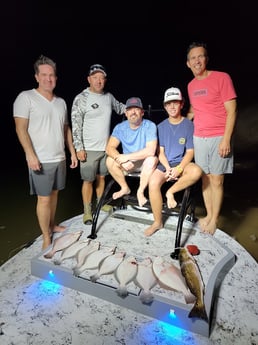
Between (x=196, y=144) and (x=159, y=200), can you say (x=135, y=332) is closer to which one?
(x=159, y=200)

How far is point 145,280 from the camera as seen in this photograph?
1.90 metres

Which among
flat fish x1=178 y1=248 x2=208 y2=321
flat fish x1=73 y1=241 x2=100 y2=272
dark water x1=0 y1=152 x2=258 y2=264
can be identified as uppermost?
flat fish x1=178 y1=248 x2=208 y2=321

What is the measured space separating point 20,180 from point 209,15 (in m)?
6.86

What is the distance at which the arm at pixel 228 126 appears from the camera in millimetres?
2377

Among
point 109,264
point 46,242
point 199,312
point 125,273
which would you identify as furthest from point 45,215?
point 199,312

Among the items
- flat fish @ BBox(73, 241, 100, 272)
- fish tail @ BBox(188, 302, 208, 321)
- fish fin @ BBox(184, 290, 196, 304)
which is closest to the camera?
→ fish tail @ BBox(188, 302, 208, 321)

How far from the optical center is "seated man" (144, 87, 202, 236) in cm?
251

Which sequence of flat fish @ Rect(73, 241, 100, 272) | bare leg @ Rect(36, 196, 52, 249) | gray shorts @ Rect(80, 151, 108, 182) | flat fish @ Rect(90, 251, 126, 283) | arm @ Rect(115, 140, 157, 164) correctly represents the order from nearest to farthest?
flat fish @ Rect(90, 251, 126, 283)
flat fish @ Rect(73, 241, 100, 272)
bare leg @ Rect(36, 196, 52, 249)
arm @ Rect(115, 140, 157, 164)
gray shorts @ Rect(80, 151, 108, 182)

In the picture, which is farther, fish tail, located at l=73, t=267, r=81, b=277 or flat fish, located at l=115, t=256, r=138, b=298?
fish tail, located at l=73, t=267, r=81, b=277

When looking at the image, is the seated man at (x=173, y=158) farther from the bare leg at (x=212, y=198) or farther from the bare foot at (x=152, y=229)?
the bare leg at (x=212, y=198)

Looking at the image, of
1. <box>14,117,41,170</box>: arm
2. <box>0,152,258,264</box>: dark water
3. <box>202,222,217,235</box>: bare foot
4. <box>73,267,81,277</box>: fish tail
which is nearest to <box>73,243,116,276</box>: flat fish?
<box>73,267,81,277</box>: fish tail

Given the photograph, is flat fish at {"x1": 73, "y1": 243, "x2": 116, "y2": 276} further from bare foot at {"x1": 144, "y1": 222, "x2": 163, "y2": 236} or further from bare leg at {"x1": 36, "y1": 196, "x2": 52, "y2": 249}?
bare leg at {"x1": 36, "y1": 196, "x2": 52, "y2": 249}

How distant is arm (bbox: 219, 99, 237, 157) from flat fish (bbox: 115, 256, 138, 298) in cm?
137

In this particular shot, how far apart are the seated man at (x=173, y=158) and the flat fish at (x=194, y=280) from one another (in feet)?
1.74
